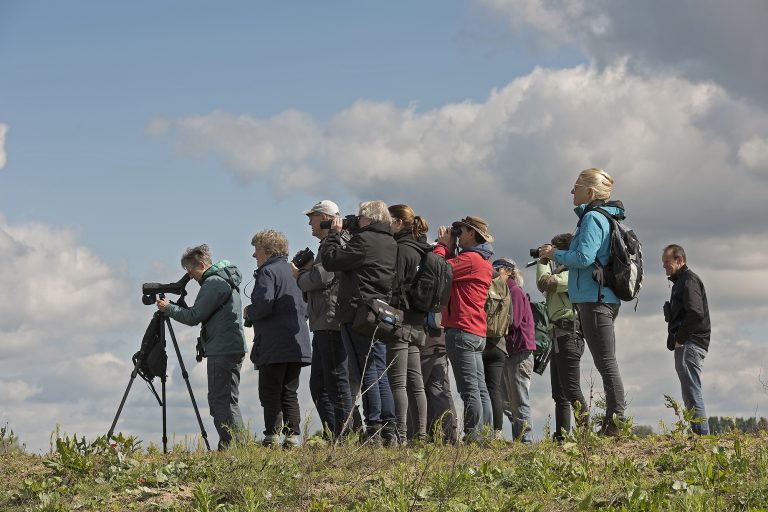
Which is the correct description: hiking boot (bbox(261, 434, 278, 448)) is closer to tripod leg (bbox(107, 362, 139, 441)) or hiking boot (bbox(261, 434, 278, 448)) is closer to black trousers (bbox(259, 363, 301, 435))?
black trousers (bbox(259, 363, 301, 435))

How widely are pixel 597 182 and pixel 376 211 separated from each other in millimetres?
2136

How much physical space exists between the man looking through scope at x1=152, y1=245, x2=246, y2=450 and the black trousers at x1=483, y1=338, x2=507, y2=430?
2.91m

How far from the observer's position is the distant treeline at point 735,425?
10.1m

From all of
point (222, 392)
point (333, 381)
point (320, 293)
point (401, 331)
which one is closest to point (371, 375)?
point (401, 331)

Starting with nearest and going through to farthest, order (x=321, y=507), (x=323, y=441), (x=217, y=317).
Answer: (x=321, y=507) → (x=323, y=441) → (x=217, y=317)

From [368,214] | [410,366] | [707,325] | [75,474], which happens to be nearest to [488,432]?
[410,366]

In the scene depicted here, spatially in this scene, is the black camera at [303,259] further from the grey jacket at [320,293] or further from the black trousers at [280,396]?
the black trousers at [280,396]

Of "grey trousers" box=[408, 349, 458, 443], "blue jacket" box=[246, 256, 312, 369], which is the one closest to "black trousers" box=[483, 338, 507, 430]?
"grey trousers" box=[408, 349, 458, 443]

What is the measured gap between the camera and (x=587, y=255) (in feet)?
29.9

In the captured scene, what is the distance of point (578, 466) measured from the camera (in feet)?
27.3

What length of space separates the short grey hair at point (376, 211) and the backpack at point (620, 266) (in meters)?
1.93

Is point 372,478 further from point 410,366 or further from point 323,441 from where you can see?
point 410,366

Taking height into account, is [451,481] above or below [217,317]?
below

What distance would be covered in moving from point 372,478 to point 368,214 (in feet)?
8.88
